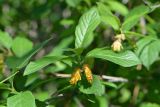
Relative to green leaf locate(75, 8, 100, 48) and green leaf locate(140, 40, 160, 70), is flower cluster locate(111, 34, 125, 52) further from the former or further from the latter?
green leaf locate(140, 40, 160, 70)

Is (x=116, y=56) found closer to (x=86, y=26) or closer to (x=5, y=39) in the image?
(x=86, y=26)

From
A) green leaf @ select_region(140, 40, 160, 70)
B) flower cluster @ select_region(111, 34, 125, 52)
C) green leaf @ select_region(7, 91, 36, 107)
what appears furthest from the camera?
green leaf @ select_region(140, 40, 160, 70)

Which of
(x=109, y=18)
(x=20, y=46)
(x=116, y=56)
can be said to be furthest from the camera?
(x=20, y=46)

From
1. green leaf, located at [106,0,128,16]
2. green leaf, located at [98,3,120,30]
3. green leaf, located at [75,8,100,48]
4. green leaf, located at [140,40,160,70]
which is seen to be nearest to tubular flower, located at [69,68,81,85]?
green leaf, located at [75,8,100,48]

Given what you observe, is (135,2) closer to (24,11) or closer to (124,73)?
(124,73)

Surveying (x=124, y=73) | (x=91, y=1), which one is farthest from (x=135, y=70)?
(x=91, y=1)

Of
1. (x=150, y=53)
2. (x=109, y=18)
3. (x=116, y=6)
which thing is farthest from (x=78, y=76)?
(x=116, y=6)

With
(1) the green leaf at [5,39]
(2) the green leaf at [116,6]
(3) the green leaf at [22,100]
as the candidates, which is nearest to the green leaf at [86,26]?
(3) the green leaf at [22,100]
